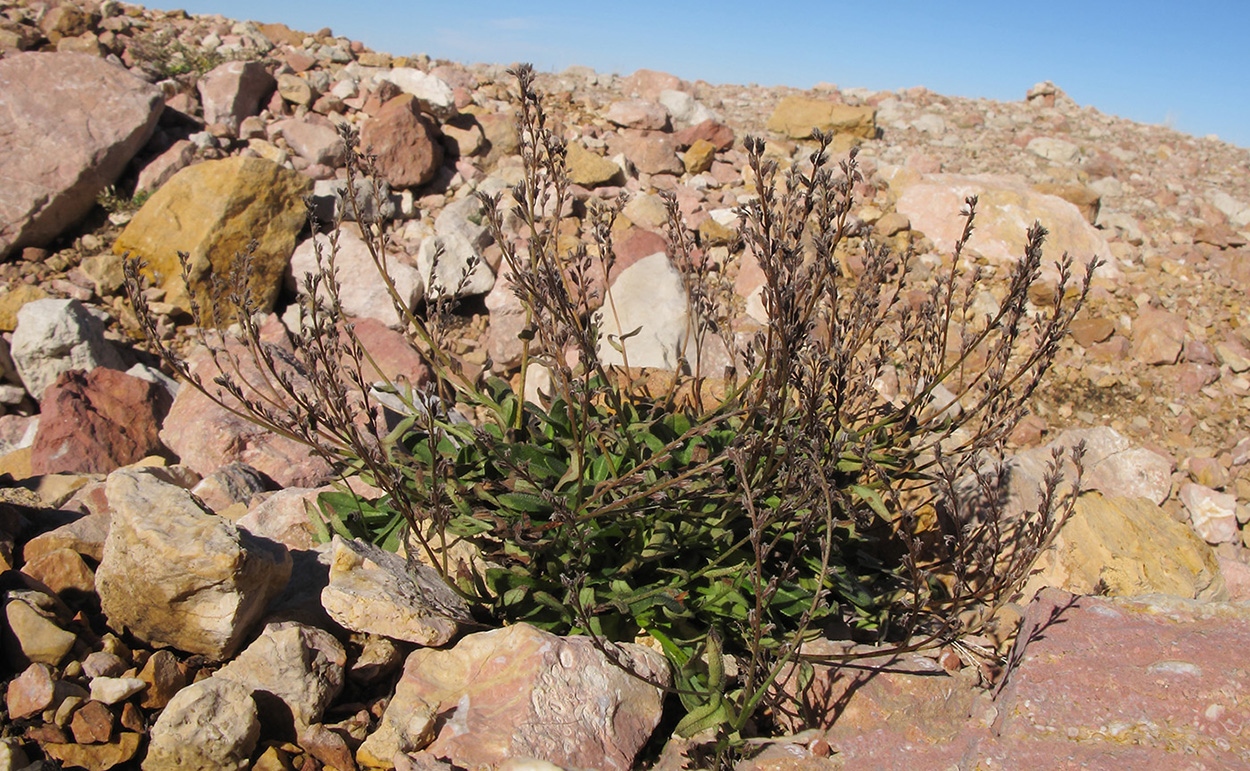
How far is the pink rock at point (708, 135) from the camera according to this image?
863 centimetres

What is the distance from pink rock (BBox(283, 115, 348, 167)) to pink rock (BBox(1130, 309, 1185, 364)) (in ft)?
22.6

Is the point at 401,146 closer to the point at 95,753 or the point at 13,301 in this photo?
the point at 13,301

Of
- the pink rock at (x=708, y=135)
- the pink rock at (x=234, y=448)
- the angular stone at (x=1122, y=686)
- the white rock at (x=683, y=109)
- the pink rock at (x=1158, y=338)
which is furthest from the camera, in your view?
the white rock at (x=683, y=109)

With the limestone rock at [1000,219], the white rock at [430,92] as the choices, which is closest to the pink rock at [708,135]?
the limestone rock at [1000,219]

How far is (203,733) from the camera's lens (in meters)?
2.40

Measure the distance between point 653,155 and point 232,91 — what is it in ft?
13.4

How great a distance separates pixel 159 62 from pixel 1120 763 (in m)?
9.81

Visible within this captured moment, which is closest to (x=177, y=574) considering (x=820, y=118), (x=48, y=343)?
(x=48, y=343)

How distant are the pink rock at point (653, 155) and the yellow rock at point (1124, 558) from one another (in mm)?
5319

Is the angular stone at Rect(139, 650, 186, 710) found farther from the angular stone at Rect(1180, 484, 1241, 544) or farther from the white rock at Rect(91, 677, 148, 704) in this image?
the angular stone at Rect(1180, 484, 1241, 544)

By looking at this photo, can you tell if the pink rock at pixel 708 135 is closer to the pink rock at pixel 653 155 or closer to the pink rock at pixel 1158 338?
the pink rock at pixel 653 155

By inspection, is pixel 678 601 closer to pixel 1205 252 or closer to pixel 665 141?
pixel 665 141

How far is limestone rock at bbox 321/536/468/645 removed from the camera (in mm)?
2779

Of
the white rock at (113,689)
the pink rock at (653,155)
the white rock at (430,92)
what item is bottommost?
the white rock at (113,689)
